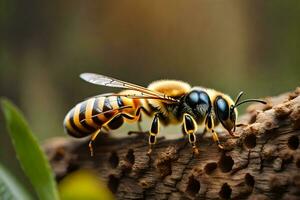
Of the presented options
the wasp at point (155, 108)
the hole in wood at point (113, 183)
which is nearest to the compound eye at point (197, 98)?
the wasp at point (155, 108)

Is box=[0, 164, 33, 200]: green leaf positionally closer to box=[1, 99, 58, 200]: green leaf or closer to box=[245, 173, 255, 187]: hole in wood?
box=[1, 99, 58, 200]: green leaf

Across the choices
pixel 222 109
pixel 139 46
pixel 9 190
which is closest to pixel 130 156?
pixel 222 109

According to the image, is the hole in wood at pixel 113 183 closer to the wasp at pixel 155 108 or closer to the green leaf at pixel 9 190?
the wasp at pixel 155 108

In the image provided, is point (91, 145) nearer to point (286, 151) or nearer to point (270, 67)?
point (286, 151)

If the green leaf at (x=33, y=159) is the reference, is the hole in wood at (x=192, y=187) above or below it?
above

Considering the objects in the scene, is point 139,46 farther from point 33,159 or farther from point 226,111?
point 33,159

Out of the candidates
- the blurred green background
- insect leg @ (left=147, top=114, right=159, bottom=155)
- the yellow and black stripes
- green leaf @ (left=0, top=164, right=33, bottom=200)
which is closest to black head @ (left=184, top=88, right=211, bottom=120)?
insect leg @ (left=147, top=114, right=159, bottom=155)
